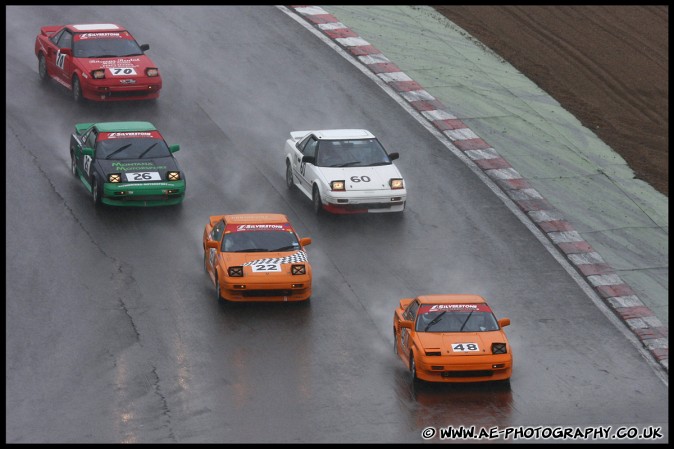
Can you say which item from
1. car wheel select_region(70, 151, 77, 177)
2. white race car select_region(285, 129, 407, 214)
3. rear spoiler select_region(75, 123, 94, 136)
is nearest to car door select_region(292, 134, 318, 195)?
white race car select_region(285, 129, 407, 214)

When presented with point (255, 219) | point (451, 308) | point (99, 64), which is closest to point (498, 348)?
point (451, 308)

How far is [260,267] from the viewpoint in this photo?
22000 mm

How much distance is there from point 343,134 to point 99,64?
6.16 m

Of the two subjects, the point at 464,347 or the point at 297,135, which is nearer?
the point at 464,347

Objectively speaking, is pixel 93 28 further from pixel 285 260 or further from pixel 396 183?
pixel 285 260

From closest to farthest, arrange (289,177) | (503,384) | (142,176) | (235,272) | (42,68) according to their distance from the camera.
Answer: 1. (503,384)
2. (235,272)
3. (142,176)
4. (289,177)
5. (42,68)

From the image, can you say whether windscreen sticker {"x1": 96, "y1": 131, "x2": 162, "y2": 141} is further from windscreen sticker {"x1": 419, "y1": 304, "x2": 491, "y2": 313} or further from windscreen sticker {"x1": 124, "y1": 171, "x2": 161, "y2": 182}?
windscreen sticker {"x1": 419, "y1": 304, "x2": 491, "y2": 313}

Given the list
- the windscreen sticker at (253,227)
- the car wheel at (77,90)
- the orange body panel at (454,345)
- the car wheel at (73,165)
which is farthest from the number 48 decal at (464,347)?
the car wheel at (77,90)

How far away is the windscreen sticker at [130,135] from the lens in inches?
1036

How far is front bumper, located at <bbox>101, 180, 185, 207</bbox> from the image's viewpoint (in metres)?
25.2

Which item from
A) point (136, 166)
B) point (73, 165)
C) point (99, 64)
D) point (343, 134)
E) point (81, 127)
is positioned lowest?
point (73, 165)

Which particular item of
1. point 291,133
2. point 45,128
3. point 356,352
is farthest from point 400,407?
point 45,128

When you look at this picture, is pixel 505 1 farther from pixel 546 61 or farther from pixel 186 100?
pixel 186 100

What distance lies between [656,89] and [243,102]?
33.0 feet
